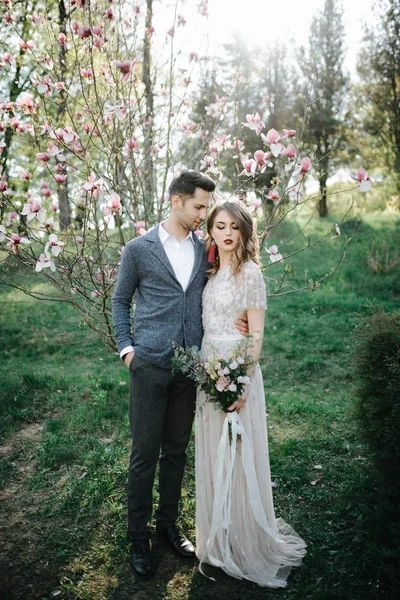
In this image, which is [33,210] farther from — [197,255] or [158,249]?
[197,255]

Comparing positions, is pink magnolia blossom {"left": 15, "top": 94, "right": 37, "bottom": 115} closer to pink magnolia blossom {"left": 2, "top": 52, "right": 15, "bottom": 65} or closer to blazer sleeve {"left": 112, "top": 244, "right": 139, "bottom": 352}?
pink magnolia blossom {"left": 2, "top": 52, "right": 15, "bottom": 65}

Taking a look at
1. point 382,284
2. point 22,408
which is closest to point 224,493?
point 22,408

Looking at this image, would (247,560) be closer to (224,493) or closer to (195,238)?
(224,493)

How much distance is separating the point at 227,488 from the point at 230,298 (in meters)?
1.08

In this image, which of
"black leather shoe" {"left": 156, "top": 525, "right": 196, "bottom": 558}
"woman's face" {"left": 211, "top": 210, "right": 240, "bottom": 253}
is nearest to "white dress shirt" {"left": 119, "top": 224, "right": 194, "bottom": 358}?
"woman's face" {"left": 211, "top": 210, "right": 240, "bottom": 253}

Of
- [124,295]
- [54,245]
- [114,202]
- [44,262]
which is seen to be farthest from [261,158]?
[44,262]

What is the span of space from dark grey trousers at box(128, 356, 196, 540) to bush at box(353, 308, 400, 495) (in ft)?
3.56

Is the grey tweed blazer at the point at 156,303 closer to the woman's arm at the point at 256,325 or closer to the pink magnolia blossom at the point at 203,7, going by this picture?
the woman's arm at the point at 256,325

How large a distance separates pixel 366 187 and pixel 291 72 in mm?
18704

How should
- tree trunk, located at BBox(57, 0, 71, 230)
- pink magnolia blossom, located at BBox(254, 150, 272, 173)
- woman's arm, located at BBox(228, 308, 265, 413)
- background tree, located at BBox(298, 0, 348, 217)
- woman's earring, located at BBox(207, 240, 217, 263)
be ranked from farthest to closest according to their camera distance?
1. background tree, located at BBox(298, 0, 348, 217)
2. tree trunk, located at BBox(57, 0, 71, 230)
3. pink magnolia blossom, located at BBox(254, 150, 272, 173)
4. woman's earring, located at BBox(207, 240, 217, 263)
5. woman's arm, located at BBox(228, 308, 265, 413)

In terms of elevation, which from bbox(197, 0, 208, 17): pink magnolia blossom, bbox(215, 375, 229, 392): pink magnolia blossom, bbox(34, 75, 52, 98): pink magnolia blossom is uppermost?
bbox(197, 0, 208, 17): pink magnolia blossom

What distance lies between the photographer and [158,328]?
260 cm

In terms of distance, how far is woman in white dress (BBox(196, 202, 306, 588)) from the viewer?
260 centimetres

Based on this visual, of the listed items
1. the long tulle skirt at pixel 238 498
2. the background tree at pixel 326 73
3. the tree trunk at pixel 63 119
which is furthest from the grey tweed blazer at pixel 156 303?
the background tree at pixel 326 73
